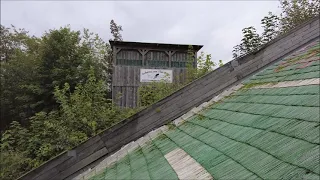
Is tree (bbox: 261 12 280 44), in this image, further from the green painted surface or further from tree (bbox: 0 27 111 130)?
tree (bbox: 0 27 111 130)

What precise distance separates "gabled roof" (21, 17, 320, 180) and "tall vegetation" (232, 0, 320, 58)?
5044 mm

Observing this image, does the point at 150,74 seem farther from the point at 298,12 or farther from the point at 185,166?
the point at 185,166

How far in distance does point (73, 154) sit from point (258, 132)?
2.54 meters

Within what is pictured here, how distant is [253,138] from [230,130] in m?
0.46

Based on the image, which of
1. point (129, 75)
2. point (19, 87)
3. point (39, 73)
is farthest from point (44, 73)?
point (129, 75)

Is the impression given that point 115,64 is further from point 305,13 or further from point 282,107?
point 282,107

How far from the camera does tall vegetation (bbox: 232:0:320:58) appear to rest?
915 cm

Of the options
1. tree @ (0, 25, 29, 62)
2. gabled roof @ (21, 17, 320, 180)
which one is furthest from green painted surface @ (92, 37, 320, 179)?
tree @ (0, 25, 29, 62)

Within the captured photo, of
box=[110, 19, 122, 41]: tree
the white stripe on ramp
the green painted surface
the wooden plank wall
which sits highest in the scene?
box=[110, 19, 122, 41]: tree

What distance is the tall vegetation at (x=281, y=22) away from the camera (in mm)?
9148

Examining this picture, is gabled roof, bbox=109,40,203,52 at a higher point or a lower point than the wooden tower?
higher

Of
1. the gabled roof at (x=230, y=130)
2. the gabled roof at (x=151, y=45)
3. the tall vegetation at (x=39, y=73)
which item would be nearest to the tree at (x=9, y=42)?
the tall vegetation at (x=39, y=73)

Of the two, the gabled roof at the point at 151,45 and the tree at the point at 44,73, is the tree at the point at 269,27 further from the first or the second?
the tree at the point at 44,73

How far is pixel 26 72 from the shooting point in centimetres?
→ 2462
